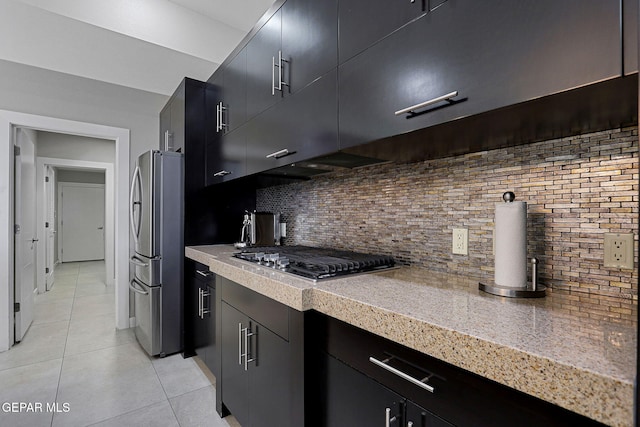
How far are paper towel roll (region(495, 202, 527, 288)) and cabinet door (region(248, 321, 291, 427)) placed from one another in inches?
33.0

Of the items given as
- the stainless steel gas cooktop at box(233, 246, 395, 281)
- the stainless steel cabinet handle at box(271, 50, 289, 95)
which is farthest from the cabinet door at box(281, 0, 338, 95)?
the stainless steel gas cooktop at box(233, 246, 395, 281)

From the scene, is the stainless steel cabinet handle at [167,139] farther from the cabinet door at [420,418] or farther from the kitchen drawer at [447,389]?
the cabinet door at [420,418]

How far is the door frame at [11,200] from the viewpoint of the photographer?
2764 mm

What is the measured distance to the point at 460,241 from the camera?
132 cm

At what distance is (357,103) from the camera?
1.22 meters

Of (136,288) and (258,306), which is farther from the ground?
(258,306)

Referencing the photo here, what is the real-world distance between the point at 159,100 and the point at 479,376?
3.71 m

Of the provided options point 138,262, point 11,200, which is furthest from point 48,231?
point 138,262

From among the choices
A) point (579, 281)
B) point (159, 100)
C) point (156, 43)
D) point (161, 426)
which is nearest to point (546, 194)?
point (579, 281)

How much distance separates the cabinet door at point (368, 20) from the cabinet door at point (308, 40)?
56 millimetres

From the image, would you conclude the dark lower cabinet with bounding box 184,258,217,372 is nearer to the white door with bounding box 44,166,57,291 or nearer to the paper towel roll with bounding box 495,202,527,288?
the paper towel roll with bounding box 495,202,527,288

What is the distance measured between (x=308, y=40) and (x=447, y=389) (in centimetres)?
149

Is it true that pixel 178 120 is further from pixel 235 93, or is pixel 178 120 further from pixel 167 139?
pixel 235 93

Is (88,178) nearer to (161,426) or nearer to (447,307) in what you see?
(161,426)
